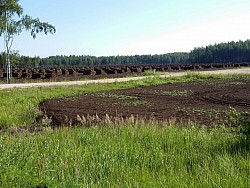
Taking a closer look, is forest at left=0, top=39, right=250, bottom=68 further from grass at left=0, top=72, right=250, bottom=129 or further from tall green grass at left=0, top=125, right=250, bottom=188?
tall green grass at left=0, top=125, right=250, bottom=188

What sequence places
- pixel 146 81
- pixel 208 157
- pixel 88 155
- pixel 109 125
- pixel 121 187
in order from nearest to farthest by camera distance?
pixel 121 187 → pixel 208 157 → pixel 88 155 → pixel 109 125 → pixel 146 81

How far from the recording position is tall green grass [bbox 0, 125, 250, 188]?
4.25 m

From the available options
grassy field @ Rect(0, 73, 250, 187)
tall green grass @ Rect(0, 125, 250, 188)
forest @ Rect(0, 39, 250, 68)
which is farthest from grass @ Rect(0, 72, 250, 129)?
forest @ Rect(0, 39, 250, 68)

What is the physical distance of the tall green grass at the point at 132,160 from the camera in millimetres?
4246

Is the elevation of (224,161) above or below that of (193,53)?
below

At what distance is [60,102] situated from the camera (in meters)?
16.7

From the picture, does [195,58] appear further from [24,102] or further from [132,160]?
[132,160]

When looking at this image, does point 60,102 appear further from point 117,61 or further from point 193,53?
point 117,61

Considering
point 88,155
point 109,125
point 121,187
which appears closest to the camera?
point 121,187

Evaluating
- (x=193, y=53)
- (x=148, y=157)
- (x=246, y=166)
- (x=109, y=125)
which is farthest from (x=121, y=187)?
(x=193, y=53)

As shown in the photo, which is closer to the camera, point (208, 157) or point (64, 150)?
point (208, 157)

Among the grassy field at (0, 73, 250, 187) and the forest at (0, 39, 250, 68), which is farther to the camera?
the forest at (0, 39, 250, 68)

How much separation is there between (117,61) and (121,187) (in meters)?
172

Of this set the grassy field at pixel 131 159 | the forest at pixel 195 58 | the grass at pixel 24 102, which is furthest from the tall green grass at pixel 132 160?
the forest at pixel 195 58
